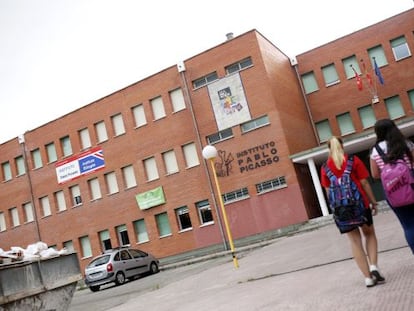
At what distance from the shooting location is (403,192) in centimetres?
467

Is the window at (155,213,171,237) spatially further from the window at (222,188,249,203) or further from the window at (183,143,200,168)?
the window at (222,188,249,203)

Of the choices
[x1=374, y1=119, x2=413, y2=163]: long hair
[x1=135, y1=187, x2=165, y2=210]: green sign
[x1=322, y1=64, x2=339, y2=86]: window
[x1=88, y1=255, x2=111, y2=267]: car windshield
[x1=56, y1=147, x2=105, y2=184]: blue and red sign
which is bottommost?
[x1=88, y1=255, x2=111, y2=267]: car windshield

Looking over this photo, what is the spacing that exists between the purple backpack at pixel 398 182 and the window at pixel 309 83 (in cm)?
2792

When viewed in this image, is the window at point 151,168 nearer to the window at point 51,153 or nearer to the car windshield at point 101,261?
the window at point 51,153

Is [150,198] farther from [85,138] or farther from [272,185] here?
[272,185]

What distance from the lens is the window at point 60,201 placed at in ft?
113

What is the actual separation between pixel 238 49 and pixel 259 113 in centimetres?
427

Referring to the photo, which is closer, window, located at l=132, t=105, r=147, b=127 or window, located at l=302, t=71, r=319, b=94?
window, located at l=132, t=105, r=147, b=127

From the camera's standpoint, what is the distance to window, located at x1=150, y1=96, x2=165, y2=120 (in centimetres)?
3078

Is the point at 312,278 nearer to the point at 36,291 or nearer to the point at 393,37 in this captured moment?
the point at 36,291

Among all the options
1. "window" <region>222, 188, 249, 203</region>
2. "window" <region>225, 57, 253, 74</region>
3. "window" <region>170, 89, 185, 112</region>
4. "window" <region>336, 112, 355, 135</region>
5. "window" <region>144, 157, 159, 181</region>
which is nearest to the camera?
"window" <region>222, 188, 249, 203</region>

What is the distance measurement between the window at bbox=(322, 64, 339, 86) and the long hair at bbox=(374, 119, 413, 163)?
89.4 ft

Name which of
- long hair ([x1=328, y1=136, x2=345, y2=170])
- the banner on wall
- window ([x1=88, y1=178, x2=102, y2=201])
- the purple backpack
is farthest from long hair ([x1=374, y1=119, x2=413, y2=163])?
window ([x1=88, y1=178, x2=102, y2=201])

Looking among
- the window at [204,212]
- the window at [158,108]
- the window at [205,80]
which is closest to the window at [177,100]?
the window at [158,108]
